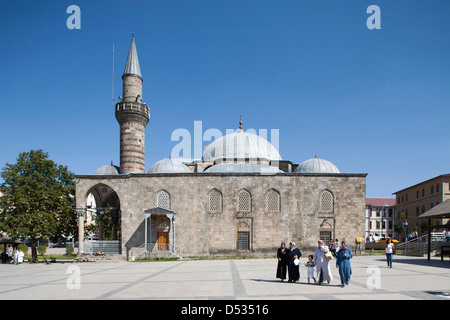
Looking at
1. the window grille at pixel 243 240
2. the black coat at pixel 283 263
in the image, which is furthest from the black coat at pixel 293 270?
the window grille at pixel 243 240

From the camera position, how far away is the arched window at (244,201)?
29.5 m

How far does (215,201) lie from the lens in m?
29.6

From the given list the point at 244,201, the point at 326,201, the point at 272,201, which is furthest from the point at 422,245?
the point at 244,201

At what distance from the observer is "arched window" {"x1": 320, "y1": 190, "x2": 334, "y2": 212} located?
2922cm

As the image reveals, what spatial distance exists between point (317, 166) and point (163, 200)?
15.3 m

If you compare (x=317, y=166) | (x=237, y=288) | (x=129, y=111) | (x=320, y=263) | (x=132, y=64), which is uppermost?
(x=132, y=64)

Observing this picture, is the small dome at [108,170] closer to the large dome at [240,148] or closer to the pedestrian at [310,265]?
the large dome at [240,148]

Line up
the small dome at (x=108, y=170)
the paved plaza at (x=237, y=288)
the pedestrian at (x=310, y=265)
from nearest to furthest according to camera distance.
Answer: the paved plaza at (x=237, y=288) < the pedestrian at (x=310, y=265) < the small dome at (x=108, y=170)

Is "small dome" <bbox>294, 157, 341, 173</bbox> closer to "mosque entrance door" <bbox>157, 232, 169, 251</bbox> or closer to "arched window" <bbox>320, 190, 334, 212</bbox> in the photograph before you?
"arched window" <bbox>320, 190, 334, 212</bbox>

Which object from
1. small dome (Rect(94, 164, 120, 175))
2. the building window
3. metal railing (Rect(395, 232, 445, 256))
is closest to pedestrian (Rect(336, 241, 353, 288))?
metal railing (Rect(395, 232, 445, 256))

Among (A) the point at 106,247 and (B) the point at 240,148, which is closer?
(A) the point at 106,247

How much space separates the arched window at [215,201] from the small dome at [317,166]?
997 centimetres

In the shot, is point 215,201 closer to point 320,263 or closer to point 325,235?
point 325,235
